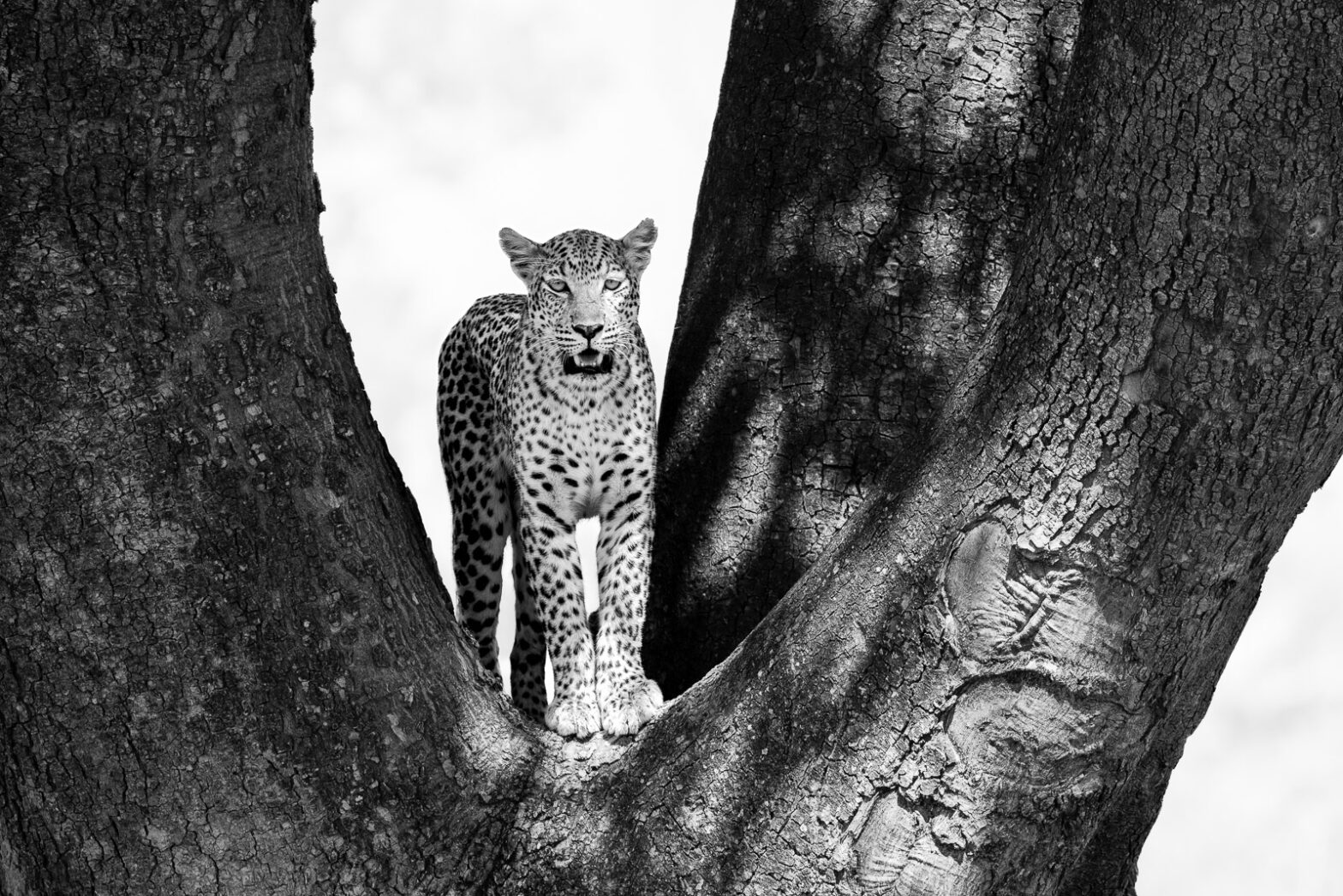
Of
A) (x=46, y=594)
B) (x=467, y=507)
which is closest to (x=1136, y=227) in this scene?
(x=46, y=594)

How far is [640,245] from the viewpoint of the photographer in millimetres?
5906

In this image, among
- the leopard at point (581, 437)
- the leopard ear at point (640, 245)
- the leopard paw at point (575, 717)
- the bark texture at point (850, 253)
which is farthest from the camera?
the leopard ear at point (640, 245)

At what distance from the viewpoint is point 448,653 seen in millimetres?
4414

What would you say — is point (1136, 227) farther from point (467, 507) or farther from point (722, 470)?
point (467, 507)

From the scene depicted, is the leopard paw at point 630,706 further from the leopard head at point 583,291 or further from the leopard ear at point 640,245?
the leopard ear at point 640,245

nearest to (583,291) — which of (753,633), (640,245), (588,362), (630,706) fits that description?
(588,362)

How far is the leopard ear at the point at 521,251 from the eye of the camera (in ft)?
19.6

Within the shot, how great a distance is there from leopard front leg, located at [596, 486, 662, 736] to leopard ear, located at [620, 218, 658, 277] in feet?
2.61

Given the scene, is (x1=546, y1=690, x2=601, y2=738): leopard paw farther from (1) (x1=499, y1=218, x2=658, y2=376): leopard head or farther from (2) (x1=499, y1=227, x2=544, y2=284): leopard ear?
(2) (x1=499, y1=227, x2=544, y2=284): leopard ear

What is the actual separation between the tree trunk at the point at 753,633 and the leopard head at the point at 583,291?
1.39 m

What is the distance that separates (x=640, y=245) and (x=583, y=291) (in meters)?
0.35

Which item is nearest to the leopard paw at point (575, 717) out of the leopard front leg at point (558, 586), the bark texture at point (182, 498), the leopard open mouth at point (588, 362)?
the leopard front leg at point (558, 586)

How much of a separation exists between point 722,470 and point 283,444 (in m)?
1.84

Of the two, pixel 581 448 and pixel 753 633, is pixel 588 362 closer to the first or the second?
pixel 581 448
